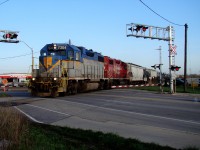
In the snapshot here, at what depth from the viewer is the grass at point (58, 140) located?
Result: 7016mm

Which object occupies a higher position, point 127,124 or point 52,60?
point 52,60

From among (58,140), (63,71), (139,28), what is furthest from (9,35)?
(58,140)

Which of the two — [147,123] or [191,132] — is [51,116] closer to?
[147,123]

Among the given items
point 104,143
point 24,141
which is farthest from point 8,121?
point 104,143

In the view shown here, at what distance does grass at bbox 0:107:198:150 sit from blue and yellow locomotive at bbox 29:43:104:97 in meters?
14.6

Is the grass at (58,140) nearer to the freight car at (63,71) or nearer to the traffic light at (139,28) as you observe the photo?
the freight car at (63,71)

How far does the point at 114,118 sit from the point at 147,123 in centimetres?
176

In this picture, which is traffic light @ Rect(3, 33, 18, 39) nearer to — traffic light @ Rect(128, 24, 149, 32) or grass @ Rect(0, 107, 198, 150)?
traffic light @ Rect(128, 24, 149, 32)

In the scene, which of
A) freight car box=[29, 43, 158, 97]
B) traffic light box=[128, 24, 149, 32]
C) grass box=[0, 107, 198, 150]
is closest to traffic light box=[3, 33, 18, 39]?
freight car box=[29, 43, 158, 97]

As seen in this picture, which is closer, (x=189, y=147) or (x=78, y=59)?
(x=189, y=147)

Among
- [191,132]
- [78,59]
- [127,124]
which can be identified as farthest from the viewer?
[78,59]

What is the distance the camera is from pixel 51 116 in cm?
1348

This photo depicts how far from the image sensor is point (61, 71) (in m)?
24.2

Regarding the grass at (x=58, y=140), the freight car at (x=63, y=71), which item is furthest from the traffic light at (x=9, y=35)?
the grass at (x=58, y=140)
